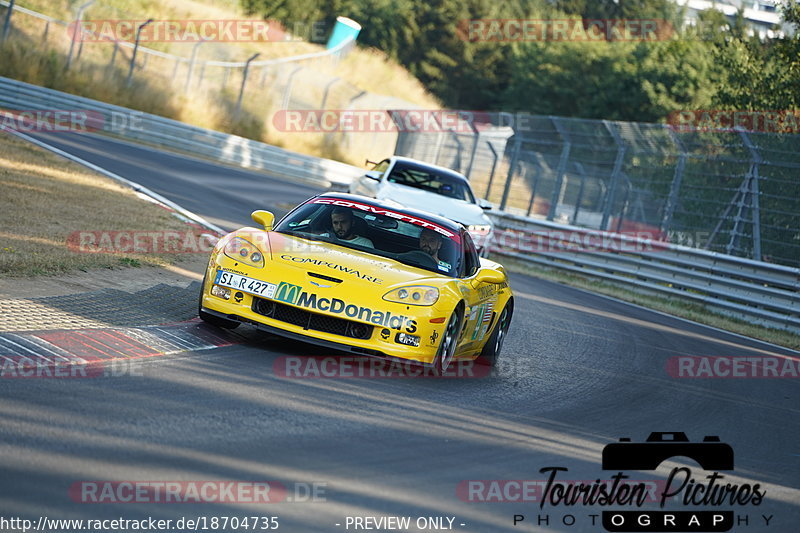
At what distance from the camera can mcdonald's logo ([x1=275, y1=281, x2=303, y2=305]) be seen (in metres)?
7.68

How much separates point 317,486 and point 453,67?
7306 cm

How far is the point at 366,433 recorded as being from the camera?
20.1 ft

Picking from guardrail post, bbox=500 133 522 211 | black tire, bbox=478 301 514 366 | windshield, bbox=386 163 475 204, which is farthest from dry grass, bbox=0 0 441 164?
black tire, bbox=478 301 514 366

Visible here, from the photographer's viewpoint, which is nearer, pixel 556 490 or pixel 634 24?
pixel 556 490

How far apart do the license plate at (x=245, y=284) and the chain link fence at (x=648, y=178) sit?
42.4 feet

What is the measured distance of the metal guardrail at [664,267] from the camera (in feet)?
57.2

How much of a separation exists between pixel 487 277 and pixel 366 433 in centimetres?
314

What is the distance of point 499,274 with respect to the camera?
9.21 metres

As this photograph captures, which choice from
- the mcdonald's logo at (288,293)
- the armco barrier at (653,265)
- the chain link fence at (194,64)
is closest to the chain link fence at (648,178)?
the armco barrier at (653,265)

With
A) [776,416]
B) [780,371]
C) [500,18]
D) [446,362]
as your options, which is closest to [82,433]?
[446,362]

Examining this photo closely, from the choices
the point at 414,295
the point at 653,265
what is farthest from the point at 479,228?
the point at 414,295

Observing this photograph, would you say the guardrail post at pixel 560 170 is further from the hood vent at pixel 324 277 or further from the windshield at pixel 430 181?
the hood vent at pixel 324 277

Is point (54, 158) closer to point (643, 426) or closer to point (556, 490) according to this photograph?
point (643, 426)

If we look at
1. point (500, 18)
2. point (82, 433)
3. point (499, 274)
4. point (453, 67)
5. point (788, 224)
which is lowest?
point (82, 433)
